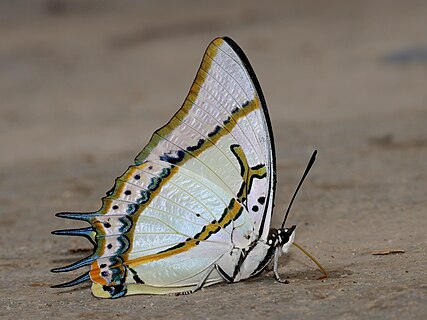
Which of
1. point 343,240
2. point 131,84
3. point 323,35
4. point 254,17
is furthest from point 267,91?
point 343,240

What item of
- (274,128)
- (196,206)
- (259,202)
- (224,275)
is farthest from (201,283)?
(274,128)

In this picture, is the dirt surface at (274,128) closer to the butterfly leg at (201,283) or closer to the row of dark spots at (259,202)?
the butterfly leg at (201,283)

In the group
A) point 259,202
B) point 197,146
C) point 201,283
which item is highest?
point 197,146

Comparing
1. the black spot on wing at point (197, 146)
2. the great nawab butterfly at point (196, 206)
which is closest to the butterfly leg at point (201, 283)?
the great nawab butterfly at point (196, 206)

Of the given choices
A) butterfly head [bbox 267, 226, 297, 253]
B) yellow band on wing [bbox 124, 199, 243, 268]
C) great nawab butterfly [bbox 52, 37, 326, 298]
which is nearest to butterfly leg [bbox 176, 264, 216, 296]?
great nawab butterfly [bbox 52, 37, 326, 298]

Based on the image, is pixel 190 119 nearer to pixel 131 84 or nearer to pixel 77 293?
pixel 77 293

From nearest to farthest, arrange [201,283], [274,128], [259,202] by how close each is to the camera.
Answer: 1. [259,202]
2. [201,283]
3. [274,128]

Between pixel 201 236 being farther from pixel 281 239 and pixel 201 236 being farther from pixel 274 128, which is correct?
pixel 274 128
